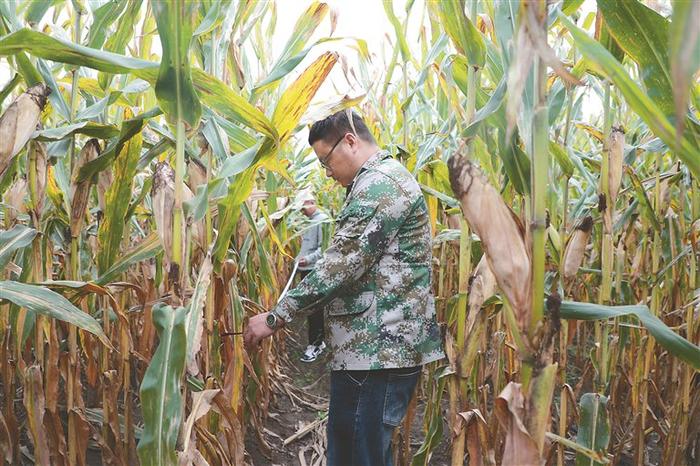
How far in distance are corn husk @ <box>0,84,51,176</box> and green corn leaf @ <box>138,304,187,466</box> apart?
1.71ft

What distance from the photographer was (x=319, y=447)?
2.56 m

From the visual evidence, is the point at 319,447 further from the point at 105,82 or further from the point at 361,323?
the point at 105,82

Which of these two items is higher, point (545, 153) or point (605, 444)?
point (545, 153)

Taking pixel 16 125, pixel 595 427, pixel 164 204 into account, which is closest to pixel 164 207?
pixel 164 204

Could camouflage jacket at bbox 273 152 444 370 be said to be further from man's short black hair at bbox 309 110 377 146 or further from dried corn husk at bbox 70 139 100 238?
dried corn husk at bbox 70 139 100 238

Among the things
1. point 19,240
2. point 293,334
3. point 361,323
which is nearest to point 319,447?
point 361,323

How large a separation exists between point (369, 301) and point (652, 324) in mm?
829

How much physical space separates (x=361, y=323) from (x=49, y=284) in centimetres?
82

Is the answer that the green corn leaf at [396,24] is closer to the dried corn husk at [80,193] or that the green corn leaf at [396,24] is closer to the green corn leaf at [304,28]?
the green corn leaf at [304,28]

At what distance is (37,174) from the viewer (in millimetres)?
1406

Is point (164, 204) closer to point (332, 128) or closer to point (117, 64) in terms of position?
point (117, 64)

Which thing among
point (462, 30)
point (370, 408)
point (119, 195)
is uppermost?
point (462, 30)

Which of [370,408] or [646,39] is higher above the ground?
[646,39]

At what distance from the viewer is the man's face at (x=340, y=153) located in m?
1.75
